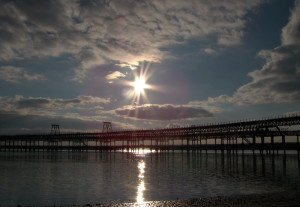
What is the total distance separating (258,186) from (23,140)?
171m

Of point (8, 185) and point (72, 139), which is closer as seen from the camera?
point (8, 185)

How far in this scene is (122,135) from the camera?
148m

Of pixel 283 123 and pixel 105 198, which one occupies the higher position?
pixel 283 123

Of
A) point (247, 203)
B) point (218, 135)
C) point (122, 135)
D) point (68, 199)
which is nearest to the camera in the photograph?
point (247, 203)

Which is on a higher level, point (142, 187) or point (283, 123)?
point (283, 123)

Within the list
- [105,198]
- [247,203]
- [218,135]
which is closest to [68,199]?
[105,198]

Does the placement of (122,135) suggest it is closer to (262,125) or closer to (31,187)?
(262,125)

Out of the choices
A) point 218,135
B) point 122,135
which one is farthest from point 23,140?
point 218,135

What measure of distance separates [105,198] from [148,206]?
4.48m

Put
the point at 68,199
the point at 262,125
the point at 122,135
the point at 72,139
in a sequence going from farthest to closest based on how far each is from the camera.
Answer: the point at 72,139, the point at 122,135, the point at 262,125, the point at 68,199

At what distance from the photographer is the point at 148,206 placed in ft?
55.5

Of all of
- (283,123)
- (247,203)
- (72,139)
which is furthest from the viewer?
(72,139)

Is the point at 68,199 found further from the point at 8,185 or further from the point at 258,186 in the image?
the point at 258,186

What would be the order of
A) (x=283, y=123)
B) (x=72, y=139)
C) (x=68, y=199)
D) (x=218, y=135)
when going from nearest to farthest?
1. (x=68, y=199)
2. (x=283, y=123)
3. (x=218, y=135)
4. (x=72, y=139)
